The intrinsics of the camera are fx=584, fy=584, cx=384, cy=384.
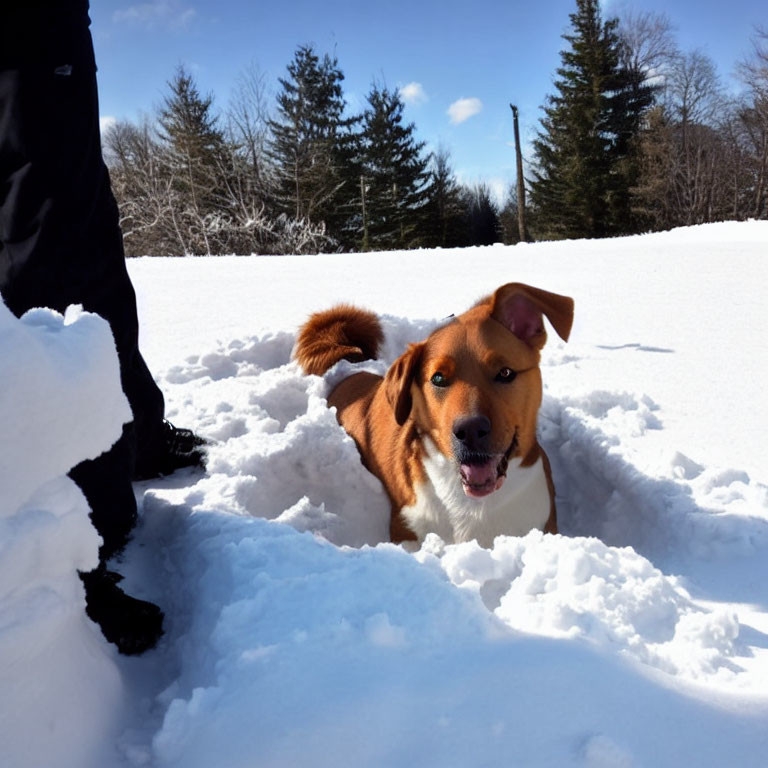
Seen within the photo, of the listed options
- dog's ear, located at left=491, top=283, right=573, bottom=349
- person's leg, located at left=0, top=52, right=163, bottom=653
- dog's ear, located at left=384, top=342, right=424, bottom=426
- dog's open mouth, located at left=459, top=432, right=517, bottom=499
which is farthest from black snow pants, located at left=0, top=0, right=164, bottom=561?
dog's ear, located at left=491, top=283, right=573, bottom=349

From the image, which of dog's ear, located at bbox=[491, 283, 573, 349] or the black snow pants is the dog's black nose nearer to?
dog's ear, located at bbox=[491, 283, 573, 349]

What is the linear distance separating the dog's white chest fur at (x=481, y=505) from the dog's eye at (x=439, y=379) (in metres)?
0.24

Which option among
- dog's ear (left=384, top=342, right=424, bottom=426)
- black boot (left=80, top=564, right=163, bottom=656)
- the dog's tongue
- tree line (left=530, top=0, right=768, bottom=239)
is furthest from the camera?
tree line (left=530, top=0, right=768, bottom=239)

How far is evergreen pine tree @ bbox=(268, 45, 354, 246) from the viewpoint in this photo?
26.2 m

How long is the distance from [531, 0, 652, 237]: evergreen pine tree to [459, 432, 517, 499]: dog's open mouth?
27.7 m

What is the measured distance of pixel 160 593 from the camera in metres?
1.37

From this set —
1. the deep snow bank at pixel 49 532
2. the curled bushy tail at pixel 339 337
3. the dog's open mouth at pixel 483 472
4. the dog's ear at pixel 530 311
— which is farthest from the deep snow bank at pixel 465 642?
the curled bushy tail at pixel 339 337

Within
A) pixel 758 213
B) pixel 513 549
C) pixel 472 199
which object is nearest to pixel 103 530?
pixel 513 549

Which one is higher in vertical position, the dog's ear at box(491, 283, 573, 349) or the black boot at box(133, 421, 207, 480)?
the dog's ear at box(491, 283, 573, 349)

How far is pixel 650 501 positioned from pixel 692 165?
2711cm

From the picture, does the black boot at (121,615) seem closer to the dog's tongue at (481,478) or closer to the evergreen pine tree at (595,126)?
the dog's tongue at (481,478)

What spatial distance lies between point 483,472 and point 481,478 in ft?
0.08

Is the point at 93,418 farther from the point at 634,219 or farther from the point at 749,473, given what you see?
the point at 634,219

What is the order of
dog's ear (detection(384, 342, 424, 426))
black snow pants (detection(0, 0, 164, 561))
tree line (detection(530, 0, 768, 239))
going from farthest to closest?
tree line (detection(530, 0, 768, 239))
dog's ear (detection(384, 342, 424, 426))
black snow pants (detection(0, 0, 164, 561))
